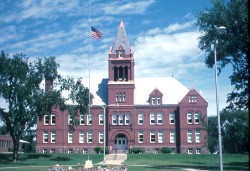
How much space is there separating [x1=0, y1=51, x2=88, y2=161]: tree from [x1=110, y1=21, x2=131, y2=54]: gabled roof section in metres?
15.2

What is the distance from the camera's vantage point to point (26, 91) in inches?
1786

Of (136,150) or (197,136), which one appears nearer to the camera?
(136,150)

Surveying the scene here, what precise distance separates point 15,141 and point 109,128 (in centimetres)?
1825

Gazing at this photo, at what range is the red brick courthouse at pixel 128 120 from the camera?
6109 centimetres

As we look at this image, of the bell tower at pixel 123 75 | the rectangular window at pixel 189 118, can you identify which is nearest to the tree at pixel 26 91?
the bell tower at pixel 123 75

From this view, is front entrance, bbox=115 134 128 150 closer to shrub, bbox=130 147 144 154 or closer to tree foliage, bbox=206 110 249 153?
shrub, bbox=130 147 144 154

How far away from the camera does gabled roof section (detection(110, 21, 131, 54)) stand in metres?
62.6

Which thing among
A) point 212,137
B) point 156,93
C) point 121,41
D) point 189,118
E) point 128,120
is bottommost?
point 212,137

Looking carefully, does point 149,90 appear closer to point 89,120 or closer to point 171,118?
point 171,118

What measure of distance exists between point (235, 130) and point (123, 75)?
23.7 meters

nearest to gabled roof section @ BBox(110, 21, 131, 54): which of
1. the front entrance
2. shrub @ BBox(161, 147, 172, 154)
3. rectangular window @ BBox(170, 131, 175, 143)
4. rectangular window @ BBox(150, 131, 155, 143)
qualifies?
rectangular window @ BBox(150, 131, 155, 143)

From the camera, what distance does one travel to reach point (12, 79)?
4616 centimetres

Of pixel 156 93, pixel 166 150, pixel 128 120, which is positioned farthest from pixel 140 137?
pixel 156 93

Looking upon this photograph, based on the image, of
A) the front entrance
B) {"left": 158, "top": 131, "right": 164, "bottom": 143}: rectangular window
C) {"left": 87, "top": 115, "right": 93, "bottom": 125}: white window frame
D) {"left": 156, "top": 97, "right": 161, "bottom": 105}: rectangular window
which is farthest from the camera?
{"left": 87, "top": 115, "right": 93, "bottom": 125}: white window frame
